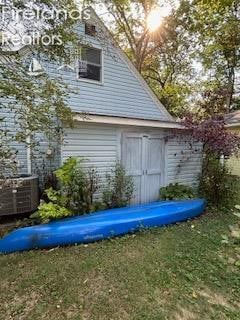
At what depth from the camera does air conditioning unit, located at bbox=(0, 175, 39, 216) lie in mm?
5795

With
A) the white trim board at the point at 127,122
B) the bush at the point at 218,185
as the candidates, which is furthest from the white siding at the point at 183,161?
the bush at the point at 218,185

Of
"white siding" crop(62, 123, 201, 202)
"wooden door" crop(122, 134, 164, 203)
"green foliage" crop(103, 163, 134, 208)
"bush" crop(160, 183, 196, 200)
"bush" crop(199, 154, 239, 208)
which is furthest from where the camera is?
"bush" crop(160, 183, 196, 200)

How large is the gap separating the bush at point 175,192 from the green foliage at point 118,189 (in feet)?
4.20

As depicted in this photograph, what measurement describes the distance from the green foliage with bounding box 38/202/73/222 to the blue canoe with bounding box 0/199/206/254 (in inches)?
6.5

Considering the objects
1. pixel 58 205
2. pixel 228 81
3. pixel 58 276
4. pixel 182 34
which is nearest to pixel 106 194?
pixel 58 205

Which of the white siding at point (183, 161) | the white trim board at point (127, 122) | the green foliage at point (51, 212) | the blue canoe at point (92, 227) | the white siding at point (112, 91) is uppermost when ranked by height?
the white siding at point (112, 91)

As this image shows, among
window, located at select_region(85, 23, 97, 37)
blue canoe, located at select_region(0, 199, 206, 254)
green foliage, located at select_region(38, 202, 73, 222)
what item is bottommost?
blue canoe, located at select_region(0, 199, 206, 254)

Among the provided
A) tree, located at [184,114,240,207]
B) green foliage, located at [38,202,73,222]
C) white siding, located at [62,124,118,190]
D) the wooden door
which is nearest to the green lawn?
green foliage, located at [38,202,73,222]

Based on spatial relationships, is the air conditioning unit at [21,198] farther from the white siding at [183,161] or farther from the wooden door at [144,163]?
the white siding at [183,161]

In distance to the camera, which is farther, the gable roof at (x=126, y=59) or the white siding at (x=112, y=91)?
the gable roof at (x=126, y=59)

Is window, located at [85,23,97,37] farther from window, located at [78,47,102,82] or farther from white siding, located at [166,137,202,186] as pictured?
white siding, located at [166,137,202,186]

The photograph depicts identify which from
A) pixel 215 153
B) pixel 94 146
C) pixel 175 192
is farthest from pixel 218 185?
pixel 94 146

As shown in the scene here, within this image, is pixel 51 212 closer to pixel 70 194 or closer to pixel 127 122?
pixel 70 194

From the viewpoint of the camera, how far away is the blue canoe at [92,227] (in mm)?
4926
